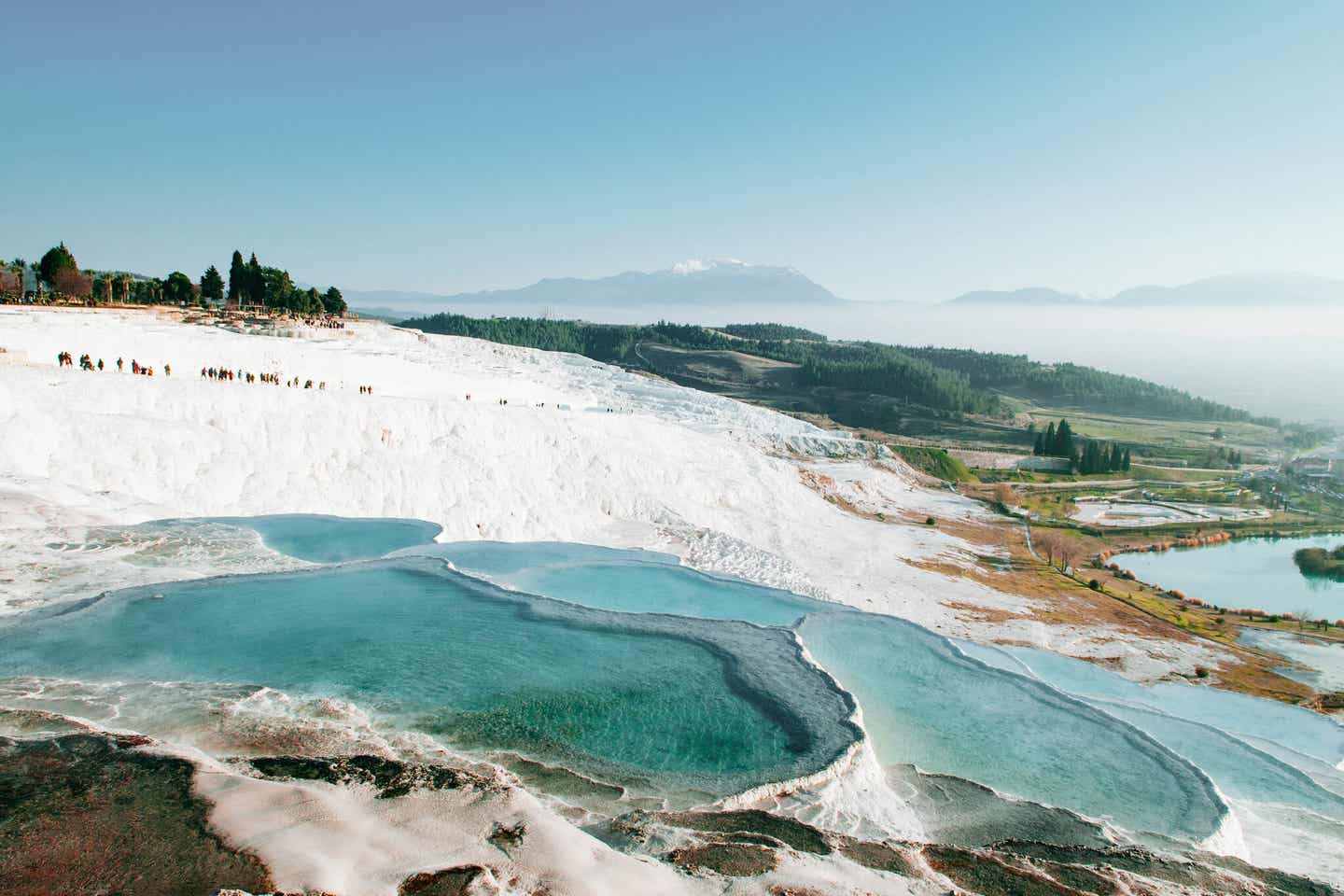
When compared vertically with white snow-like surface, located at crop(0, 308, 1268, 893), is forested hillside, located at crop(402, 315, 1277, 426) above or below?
above

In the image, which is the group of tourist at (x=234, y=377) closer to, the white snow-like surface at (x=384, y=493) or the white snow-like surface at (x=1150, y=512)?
the white snow-like surface at (x=384, y=493)

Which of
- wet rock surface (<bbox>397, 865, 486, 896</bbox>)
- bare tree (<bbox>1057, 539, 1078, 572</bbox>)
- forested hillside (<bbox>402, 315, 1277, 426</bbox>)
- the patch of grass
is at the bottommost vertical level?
bare tree (<bbox>1057, 539, 1078, 572</bbox>)

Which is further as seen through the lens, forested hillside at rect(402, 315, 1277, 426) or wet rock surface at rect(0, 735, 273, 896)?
forested hillside at rect(402, 315, 1277, 426)

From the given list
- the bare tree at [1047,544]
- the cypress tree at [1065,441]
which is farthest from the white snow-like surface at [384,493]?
the cypress tree at [1065,441]

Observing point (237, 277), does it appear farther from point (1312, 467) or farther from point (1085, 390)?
point (1085, 390)

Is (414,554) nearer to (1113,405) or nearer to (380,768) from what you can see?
(380,768)

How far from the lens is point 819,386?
481 ft

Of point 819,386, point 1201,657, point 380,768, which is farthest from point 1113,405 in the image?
point 380,768

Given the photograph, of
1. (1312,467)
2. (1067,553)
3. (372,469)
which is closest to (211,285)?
(372,469)


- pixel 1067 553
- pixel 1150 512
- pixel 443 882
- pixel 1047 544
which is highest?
pixel 443 882

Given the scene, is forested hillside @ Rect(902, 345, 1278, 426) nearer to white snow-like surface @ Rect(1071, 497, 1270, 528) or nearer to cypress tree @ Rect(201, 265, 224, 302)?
white snow-like surface @ Rect(1071, 497, 1270, 528)

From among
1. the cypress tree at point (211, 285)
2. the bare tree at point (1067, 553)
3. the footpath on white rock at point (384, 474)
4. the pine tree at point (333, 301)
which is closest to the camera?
the footpath on white rock at point (384, 474)

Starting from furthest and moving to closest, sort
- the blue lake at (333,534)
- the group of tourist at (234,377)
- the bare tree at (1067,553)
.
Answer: the bare tree at (1067,553), the group of tourist at (234,377), the blue lake at (333,534)

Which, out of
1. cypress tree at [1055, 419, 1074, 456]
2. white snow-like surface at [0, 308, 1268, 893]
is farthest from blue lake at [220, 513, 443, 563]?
cypress tree at [1055, 419, 1074, 456]
